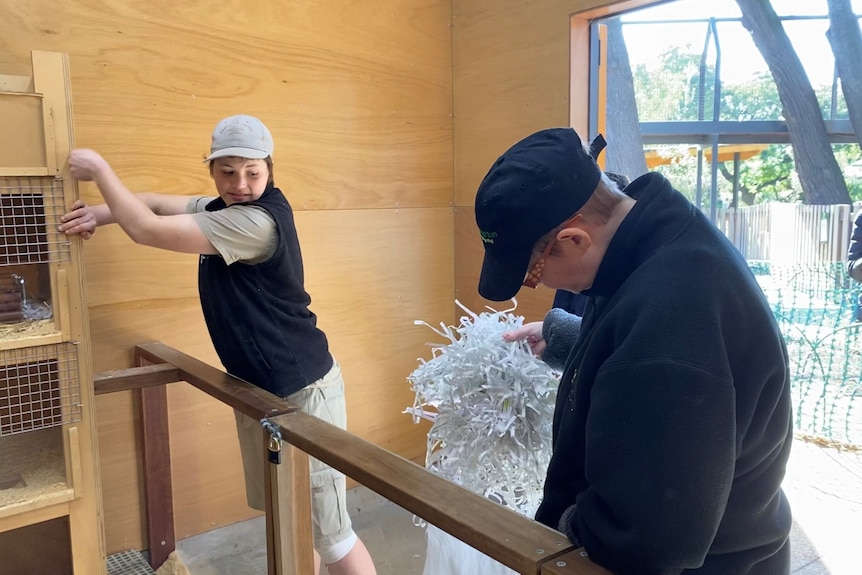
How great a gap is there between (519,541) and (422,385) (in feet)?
2.52

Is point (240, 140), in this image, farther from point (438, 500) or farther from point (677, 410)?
point (677, 410)

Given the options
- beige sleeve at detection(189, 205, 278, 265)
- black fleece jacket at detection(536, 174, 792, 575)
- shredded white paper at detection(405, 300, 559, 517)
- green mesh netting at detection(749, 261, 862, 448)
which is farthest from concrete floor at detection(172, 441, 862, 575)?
black fleece jacket at detection(536, 174, 792, 575)

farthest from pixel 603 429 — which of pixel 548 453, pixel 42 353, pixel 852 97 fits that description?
pixel 852 97

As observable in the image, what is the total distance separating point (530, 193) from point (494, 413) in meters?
0.69

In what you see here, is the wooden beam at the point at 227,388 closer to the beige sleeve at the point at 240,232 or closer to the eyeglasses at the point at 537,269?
→ the beige sleeve at the point at 240,232

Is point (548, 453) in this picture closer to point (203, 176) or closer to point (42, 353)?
point (42, 353)

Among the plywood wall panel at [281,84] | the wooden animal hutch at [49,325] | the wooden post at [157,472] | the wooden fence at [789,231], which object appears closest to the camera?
the wooden animal hutch at [49,325]

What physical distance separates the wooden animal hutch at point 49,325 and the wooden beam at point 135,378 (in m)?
0.12

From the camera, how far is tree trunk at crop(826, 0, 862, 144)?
2.97 m

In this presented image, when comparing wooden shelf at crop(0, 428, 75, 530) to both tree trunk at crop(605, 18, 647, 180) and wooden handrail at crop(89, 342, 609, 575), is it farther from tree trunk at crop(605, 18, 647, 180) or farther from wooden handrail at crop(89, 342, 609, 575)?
tree trunk at crop(605, 18, 647, 180)

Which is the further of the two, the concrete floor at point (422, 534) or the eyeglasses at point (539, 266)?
the concrete floor at point (422, 534)

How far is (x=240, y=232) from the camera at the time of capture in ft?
5.29

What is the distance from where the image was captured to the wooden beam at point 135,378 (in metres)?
1.79

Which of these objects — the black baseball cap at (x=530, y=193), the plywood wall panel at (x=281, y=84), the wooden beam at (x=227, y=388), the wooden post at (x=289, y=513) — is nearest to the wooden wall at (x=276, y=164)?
the plywood wall panel at (x=281, y=84)
